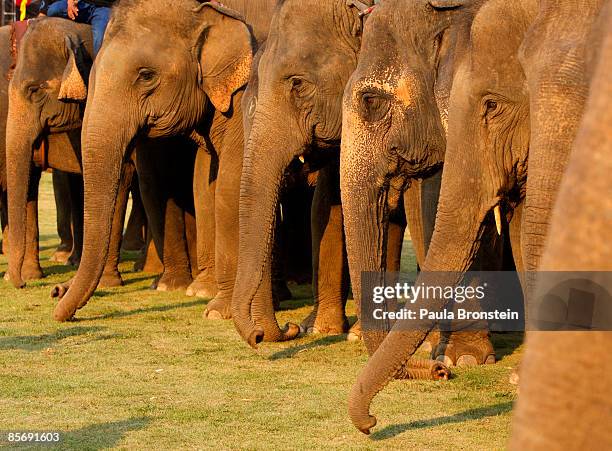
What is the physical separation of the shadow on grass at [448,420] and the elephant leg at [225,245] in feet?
10.1

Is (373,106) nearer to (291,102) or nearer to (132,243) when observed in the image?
(291,102)

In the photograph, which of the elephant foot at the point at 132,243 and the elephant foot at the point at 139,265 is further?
the elephant foot at the point at 132,243

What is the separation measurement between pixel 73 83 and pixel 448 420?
18.2ft

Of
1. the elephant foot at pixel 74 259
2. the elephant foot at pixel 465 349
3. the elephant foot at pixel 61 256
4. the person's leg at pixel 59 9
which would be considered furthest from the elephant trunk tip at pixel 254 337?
the elephant foot at pixel 61 256

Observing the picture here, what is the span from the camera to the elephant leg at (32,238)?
10062mm

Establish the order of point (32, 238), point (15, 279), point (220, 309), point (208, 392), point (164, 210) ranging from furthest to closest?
1. point (32, 238)
2. point (164, 210)
3. point (15, 279)
4. point (220, 309)
5. point (208, 392)

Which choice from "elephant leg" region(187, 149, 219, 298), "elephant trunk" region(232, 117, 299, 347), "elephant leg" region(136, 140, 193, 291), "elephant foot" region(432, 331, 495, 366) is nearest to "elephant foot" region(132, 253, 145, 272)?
"elephant leg" region(136, 140, 193, 291)

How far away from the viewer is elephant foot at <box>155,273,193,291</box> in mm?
9344

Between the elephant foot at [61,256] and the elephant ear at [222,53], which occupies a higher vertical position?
the elephant ear at [222,53]

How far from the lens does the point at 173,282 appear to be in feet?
30.7

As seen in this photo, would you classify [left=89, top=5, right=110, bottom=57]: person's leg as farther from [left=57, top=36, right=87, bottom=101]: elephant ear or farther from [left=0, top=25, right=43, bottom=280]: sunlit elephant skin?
[left=0, top=25, right=43, bottom=280]: sunlit elephant skin

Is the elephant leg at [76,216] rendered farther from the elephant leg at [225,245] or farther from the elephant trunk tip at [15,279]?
the elephant leg at [225,245]

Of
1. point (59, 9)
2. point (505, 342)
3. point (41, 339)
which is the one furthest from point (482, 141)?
point (59, 9)

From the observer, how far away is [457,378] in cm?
549
